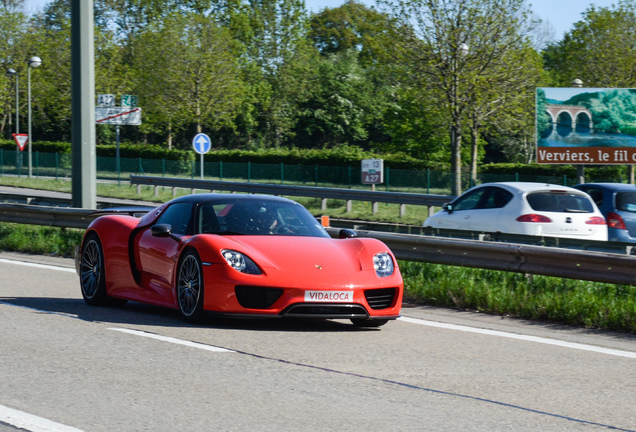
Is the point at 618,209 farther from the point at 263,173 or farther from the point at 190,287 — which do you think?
the point at 263,173

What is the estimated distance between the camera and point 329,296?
8086 mm

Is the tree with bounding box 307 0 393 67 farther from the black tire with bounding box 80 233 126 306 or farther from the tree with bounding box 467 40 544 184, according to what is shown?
the black tire with bounding box 80 233 126 306

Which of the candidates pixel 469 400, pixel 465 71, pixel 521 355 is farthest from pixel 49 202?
pixel 465 71

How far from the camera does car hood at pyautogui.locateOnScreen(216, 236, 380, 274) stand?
8.24 m

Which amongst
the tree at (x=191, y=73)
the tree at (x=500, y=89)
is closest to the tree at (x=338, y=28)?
the tree at (x=191, y=73)

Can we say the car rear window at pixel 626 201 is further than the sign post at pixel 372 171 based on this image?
No

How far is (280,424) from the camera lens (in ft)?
16.5

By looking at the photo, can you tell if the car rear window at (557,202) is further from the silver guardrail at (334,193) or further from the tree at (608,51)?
the tree at (608,51)

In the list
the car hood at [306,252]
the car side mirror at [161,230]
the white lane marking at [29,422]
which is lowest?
the white lane marking at [29,422]

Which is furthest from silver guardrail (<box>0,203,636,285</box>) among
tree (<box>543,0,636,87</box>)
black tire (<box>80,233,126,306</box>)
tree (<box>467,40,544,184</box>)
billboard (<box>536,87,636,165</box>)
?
tree (<box>543,0,636,87</box>)

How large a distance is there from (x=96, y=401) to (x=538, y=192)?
10443 mm

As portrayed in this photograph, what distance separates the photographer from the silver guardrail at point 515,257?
916 centimetres

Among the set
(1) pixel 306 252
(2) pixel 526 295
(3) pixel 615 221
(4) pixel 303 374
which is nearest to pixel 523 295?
(2) pixel 526 295

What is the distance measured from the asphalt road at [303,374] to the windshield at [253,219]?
0.83 metres
